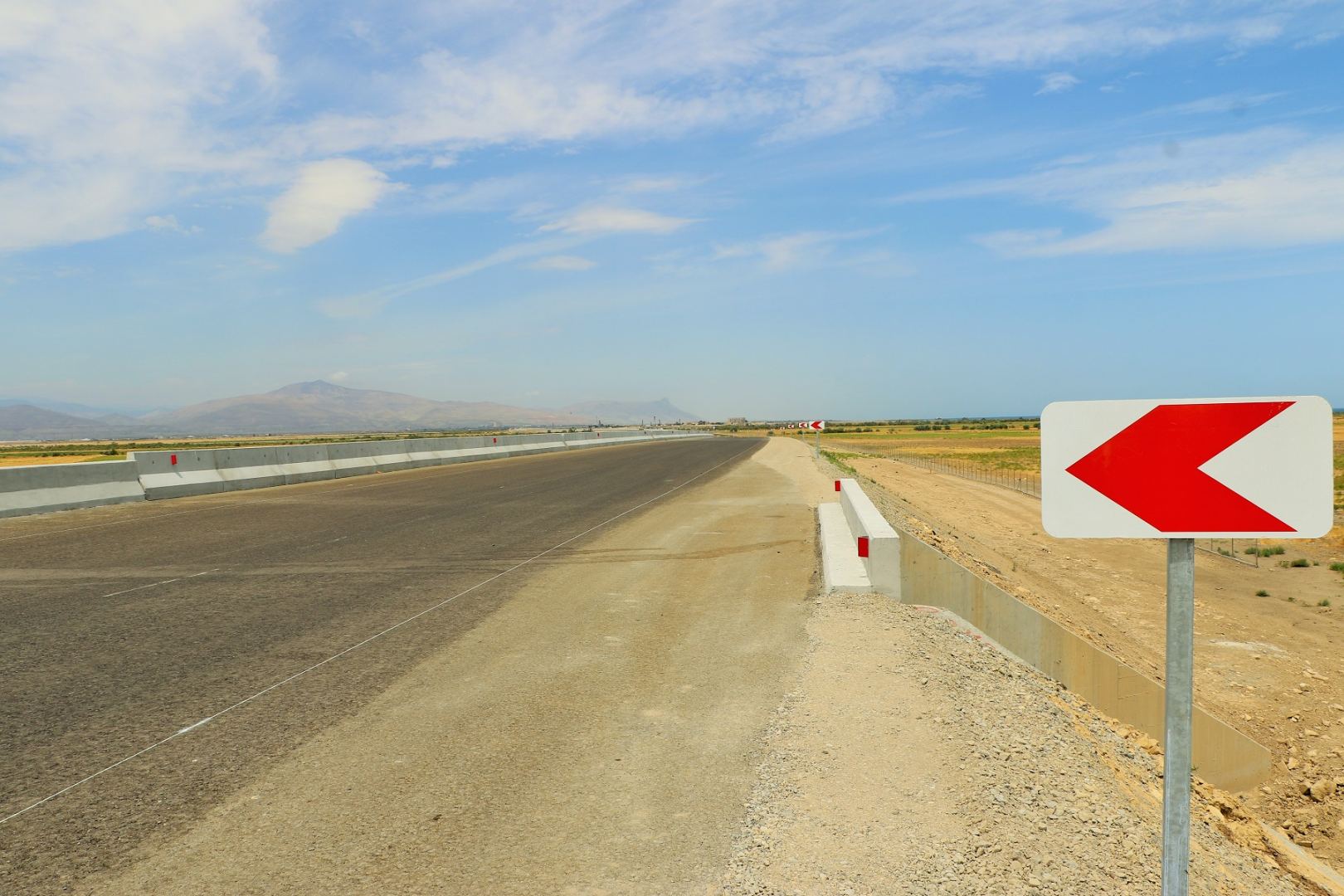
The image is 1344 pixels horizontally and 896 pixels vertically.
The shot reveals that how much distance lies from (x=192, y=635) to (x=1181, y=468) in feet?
26.7

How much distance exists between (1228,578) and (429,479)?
22.2 meters

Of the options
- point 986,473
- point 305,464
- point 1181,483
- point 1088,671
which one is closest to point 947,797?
point 1181,483

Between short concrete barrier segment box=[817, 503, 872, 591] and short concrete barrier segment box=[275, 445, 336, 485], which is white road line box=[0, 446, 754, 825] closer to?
short concrete barrier segment box=[817, 503, 872, 591]

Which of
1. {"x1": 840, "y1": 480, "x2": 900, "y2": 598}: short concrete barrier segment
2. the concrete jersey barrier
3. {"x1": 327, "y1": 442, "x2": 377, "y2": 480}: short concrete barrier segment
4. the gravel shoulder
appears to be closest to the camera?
the gravel shoulder

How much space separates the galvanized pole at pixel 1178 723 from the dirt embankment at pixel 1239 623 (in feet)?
26.4

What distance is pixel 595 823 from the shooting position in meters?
4.29

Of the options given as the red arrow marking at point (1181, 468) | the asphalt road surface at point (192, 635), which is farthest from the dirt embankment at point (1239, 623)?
the asphalt road surface at point (192, 635)

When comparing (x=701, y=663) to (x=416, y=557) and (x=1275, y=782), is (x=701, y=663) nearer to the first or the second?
(x=416, y=557)

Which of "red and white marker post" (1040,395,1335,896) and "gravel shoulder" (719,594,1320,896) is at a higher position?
"red and white marker post" (1040,395,1335,896)

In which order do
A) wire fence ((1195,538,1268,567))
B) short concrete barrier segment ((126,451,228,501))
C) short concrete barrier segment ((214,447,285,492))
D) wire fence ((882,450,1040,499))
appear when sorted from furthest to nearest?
wire fence ((882,450,1040,499)) < wire fence ((1195,538,1268,567)) < short concrete barrier segment ((214,447,285,492)) < short concrete barrier segment ((126,451,228,501))

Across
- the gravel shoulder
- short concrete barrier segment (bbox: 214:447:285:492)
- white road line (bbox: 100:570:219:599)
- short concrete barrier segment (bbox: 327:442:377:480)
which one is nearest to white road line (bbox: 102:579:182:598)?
white road line (bbox: 100:570:219:599)

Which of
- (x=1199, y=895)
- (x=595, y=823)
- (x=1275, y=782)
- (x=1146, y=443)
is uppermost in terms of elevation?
(x=1146, y=443)

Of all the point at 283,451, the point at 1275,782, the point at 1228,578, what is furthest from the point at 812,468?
the point at 1275,782

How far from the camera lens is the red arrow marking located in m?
2.84
